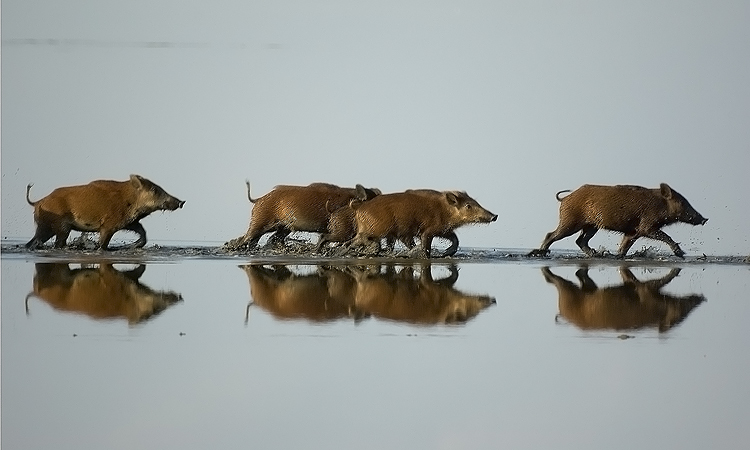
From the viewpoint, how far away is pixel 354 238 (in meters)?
15.9

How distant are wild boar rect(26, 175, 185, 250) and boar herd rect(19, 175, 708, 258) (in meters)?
0.01

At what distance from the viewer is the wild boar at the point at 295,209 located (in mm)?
16719

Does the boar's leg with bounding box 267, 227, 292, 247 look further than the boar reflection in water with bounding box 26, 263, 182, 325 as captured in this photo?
Yes

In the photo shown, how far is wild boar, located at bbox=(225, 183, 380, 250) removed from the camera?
658 inches

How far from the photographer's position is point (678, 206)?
17906mm

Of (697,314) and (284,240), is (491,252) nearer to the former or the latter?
(284,240)

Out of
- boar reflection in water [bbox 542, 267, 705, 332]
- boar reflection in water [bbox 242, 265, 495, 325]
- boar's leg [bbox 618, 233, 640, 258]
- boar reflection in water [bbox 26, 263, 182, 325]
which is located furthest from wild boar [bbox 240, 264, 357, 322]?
boar's leg [bbox 618, 233, 640, 258]

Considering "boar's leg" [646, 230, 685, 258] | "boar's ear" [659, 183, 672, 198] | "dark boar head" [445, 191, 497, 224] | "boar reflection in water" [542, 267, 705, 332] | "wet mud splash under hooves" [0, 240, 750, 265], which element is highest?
"boar's ear" [659, 183, 672, 198]

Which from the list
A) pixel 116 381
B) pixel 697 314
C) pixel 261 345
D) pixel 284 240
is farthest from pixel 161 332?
pixel 284 240

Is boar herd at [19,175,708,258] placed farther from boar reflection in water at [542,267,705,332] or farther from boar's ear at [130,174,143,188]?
boar reflection in water at [542,267,705,332]

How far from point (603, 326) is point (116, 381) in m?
3.40

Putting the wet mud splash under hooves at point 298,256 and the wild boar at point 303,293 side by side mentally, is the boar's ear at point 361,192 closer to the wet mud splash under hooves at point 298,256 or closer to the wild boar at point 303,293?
the wet mud splash under hooves at point 298,256

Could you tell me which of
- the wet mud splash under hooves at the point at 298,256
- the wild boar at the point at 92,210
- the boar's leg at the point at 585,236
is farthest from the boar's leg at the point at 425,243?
the wild boar at the point at 92,210

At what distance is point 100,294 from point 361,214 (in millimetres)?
6924
